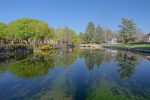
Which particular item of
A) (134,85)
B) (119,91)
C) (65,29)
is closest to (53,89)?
(119,91)

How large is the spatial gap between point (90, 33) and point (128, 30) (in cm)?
4116

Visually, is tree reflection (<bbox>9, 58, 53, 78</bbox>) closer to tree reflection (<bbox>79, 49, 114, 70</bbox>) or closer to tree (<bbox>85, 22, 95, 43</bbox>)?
tree reflection (<bbox>79, 49, 114, 70</bbox>)

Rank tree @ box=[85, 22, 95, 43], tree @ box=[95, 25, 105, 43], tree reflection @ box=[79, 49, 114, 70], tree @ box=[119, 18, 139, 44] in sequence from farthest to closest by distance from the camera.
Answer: tree @ box=[85, 22, 95, 43] → tree @ box=[95, 25, 105, 43] → tree @ box=[119, 18, 139, 44] → tree reflection @ box=[79, 49, 114, 70]

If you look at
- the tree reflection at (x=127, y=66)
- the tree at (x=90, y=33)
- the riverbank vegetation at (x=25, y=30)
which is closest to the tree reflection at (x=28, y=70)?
the tree reflection at (x=127, y=66)

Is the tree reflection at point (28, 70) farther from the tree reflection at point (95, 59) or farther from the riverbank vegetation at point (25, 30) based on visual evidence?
the riverbank vegetation at point (25, 30)

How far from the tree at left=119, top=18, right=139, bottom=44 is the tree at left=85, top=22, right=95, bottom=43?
37.8m

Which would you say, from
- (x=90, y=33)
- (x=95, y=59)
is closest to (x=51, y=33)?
(x=90, y=33)

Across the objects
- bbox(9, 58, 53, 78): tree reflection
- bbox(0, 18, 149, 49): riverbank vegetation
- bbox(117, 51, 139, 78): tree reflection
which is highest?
bbox(0, 18, 149, 49): riverbank vegetation

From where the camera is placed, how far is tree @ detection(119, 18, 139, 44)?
80569mm

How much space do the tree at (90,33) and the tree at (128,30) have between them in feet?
124

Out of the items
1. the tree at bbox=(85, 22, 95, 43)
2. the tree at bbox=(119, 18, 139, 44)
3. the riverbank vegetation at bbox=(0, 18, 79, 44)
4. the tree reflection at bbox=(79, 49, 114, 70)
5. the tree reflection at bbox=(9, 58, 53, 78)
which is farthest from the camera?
the tree at bbox=(85, 22, 95, 43)

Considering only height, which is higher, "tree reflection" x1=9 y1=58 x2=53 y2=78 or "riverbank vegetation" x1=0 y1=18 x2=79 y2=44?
"riverbank vegetation" x1=0 y1=18 x2=79 y2=44

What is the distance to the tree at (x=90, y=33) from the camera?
12062cm

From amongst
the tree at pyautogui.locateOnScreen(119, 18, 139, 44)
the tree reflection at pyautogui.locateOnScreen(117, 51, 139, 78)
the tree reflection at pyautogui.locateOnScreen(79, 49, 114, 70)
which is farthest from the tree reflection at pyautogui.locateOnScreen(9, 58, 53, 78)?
the tree at pyautogui.locateOnScreen(119, 18, 139, 44)
